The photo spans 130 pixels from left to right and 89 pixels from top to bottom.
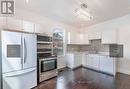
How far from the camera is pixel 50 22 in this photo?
5.38 m

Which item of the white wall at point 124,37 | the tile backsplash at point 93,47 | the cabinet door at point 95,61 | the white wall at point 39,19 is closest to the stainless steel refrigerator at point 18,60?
the white wall at point 39,19

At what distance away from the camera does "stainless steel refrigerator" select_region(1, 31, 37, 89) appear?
2.66 meters

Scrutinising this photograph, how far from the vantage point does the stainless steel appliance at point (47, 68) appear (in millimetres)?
3750

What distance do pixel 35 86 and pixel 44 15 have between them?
10.2ft

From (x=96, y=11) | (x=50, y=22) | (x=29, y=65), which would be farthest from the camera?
(x=50, y=22)

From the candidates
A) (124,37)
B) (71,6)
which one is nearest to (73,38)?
(71,6)

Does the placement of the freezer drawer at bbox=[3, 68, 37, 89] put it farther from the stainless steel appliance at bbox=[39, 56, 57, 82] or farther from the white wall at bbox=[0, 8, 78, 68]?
the white wall at bbox=[0, 8, 78, 68]

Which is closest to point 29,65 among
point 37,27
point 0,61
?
point 0,61

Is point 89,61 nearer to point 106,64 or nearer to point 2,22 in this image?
point 106,64

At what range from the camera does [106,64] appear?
477 cm

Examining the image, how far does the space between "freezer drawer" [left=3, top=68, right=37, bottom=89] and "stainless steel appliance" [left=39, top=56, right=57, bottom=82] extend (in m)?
0.33

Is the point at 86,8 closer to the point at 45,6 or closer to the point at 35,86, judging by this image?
the point at 45,6

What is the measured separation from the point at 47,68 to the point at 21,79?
118cm

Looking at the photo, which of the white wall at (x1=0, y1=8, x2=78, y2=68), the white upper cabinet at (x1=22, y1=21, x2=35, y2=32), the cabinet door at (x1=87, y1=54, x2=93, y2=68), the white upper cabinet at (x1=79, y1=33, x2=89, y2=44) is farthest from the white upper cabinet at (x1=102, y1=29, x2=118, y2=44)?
the white upper cabinet at (x1=22, y1=21, x2=35, y2=32)
